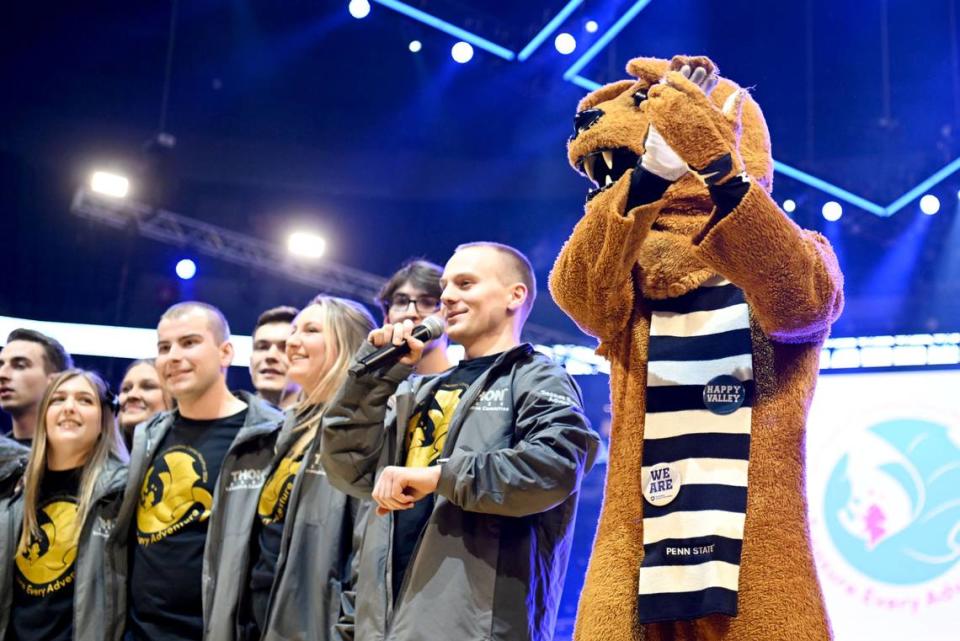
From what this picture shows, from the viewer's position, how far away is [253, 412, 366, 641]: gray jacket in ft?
7.93

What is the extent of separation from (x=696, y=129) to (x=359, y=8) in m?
5.61

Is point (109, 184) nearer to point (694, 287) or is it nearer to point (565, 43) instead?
point (565, 43)

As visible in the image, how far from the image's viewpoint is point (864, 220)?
614cm

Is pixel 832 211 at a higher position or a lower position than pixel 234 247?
lower

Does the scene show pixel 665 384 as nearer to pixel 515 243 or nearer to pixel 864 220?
pixel 864 220

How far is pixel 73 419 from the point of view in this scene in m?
3.16

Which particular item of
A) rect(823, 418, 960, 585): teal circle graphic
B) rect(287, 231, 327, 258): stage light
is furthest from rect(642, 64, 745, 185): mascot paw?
rect(287, 231, 327, 258): stage light

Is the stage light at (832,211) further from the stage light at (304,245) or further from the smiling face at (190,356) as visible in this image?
the smiling face at (190,356)

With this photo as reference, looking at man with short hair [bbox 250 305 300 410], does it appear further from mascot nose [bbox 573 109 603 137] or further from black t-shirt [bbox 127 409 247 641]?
mascot nose [bbox 573 109 603 137]

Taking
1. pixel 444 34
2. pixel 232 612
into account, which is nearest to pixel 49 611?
pixel 232 612

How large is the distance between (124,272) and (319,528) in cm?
564

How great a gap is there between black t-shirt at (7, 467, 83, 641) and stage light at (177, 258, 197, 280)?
4871 mm

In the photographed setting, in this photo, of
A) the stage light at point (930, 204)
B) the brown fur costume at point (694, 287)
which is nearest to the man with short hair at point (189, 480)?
the brown fur costume at point (694, 287)

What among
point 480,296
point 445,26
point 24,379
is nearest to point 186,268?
point 445,26
